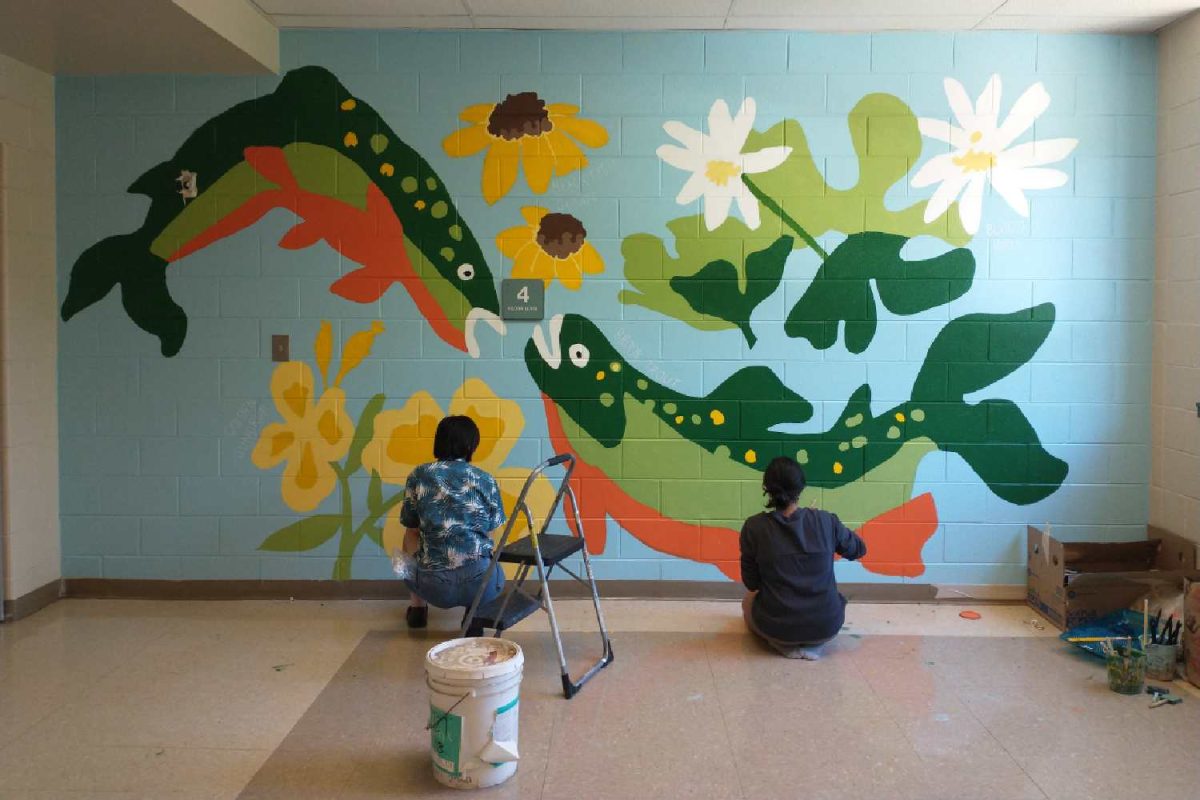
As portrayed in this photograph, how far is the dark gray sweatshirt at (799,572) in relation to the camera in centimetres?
383

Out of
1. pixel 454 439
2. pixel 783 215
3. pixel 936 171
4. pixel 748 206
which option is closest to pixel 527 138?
pixel 748 206

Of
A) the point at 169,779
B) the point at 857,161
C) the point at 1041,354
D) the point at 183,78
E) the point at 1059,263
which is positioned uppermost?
the point at 183,78

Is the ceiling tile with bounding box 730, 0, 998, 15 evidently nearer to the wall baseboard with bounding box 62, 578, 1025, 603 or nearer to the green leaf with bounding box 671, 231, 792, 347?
the green leaf with bounding box 671, 231, 792, 347

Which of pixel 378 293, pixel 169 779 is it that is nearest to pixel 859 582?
pixel 378 293

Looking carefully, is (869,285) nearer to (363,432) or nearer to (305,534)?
(363,432)

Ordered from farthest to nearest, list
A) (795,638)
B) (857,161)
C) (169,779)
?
(857,161), (795,638), (169,779)

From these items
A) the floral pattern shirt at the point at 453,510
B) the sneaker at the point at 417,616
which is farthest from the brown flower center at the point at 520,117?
the sneaker at the point at 417,616

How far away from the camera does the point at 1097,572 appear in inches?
171

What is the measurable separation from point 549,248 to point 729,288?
0.88 meters

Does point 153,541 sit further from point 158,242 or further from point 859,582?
point 859,582

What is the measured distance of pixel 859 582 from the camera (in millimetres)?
4617

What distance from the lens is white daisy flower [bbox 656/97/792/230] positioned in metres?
4.52

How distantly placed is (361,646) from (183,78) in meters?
2.79

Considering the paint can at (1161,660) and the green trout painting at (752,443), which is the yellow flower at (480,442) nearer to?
the green trout painting at (752,443)
